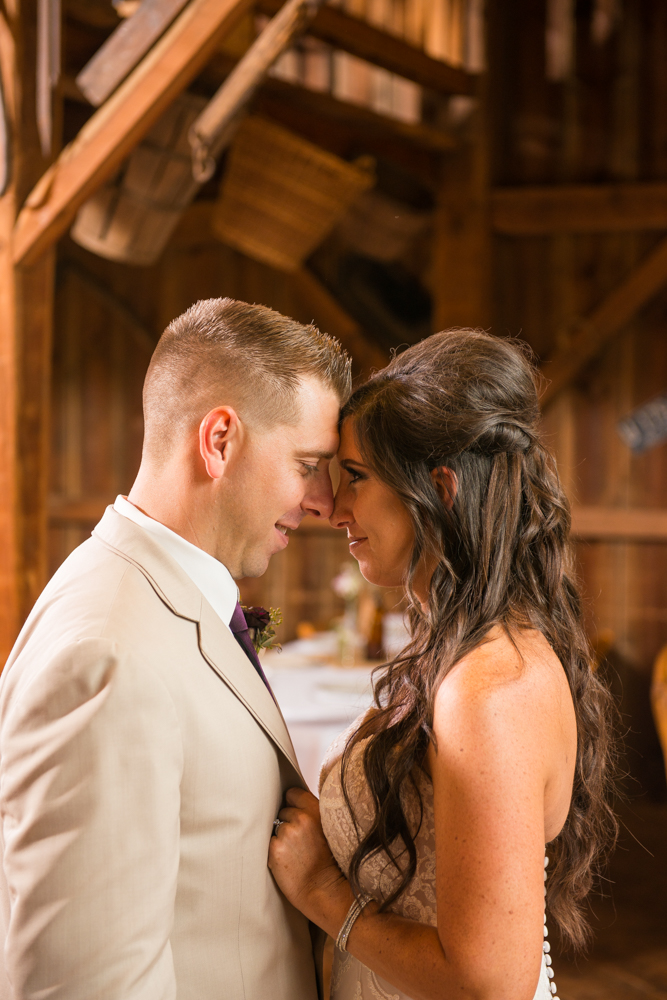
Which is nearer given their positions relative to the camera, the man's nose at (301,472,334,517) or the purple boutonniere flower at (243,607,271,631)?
the man's nose at (301,472,334,517)

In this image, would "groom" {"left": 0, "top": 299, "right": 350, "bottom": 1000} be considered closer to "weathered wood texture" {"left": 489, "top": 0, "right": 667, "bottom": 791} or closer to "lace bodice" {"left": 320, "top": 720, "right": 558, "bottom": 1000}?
"lace bodice" {"left": 320, "top": 720, "right": 558, "bottom": 1000}

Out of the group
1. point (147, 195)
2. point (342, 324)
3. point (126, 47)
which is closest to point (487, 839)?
point (126, 47)

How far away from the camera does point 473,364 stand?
140cm

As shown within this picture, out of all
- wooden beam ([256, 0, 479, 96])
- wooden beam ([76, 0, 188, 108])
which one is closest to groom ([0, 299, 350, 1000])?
wooden beam ([76, 0, 188, 108])

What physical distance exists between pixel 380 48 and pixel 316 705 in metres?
3.29

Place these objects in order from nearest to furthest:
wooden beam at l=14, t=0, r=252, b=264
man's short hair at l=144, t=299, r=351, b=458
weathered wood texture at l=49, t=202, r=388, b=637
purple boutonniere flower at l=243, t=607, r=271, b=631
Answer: man's short hair at l=144, t=299, r=351, b=458 < purple boutonniere flower at l=243, t=607, r=271, b=631 < wooden beam at l=14, t=0, r=252, b=264 < weathered wood texture at l=49, t=202, r=388, b=637

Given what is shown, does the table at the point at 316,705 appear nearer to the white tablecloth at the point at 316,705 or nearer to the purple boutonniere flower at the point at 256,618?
the white tablecloth at the point at 316,705

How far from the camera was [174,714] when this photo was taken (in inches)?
44.1

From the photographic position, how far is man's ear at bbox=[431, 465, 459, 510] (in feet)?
4.57

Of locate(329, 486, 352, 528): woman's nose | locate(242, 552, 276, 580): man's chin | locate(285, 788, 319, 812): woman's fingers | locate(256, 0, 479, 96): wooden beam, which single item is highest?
locate(256, 0, 479, 96): wooden beam

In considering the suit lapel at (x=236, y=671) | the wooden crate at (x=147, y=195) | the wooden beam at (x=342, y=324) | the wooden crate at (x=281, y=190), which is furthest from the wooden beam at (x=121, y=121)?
the wooden beam at (x=342, y=324)

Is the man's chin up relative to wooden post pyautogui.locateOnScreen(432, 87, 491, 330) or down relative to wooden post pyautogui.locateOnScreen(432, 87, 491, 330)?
down

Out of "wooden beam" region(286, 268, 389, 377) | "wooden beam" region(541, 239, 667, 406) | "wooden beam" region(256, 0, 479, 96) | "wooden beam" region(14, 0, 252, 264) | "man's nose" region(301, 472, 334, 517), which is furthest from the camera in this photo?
"wooden beam" region(286, 268, 389, 377)

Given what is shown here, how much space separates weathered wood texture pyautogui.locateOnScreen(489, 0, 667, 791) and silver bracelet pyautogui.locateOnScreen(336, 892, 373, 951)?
4.13 m
